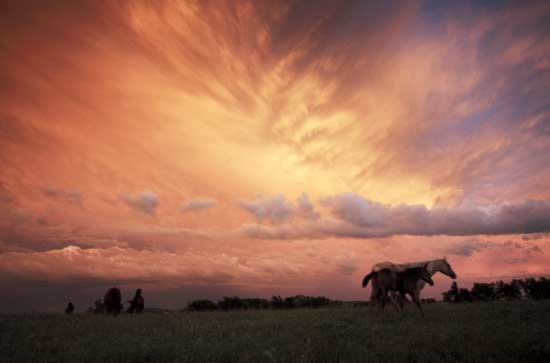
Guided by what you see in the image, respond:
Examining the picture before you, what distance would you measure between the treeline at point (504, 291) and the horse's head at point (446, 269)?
21.2 metres

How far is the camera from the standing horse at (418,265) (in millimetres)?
23062

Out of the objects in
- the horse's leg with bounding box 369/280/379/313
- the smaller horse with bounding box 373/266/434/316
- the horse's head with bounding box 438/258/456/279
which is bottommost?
the horse's leg with bounding box 369/280/379/313

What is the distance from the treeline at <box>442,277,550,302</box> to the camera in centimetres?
4588

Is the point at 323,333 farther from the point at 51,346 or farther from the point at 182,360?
the point at 51,346

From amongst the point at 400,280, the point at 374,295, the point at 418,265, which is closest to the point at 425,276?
the point at 418,265

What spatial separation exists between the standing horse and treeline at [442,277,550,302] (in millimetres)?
21807

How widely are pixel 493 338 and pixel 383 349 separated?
145 inches

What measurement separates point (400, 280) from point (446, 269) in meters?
5.31

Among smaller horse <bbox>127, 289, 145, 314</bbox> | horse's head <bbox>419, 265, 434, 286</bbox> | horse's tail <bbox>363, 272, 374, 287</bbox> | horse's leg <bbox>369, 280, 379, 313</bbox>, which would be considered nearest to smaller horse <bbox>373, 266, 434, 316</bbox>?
horse's head <bbox>419, 265, 434, 286</bbox>

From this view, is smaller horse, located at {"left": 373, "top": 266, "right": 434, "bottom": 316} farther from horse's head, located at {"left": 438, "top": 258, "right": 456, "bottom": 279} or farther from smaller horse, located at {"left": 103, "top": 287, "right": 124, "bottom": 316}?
smaller horse, located at {"left": 103, "top": 287, "right": 124, "bottom": 316}

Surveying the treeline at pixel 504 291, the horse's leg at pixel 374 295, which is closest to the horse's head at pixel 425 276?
the horse's leg at pixel 374 295

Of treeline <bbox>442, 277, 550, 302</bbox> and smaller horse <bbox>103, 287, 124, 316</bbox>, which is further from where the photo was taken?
treeline <bbox>442, 277, 550, 302</bbox>

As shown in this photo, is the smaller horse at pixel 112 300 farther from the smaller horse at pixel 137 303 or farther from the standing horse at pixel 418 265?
the standing horse at pixel 418 265

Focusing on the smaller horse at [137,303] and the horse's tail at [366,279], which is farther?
the smaller horse at [137,303]
